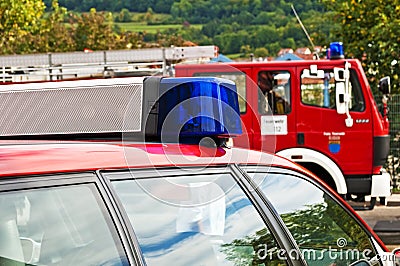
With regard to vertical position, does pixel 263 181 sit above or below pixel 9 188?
below

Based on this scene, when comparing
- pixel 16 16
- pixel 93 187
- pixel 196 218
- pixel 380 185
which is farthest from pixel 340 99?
pixel 16 16

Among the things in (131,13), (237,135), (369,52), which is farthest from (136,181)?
(131,13)

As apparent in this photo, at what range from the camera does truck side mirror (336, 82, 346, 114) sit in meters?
12.5

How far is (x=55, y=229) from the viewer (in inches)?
104

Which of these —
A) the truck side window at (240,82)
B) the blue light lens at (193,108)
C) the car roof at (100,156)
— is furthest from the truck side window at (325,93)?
the blue light lens at (193,108)

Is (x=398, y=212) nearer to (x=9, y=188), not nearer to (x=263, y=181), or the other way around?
(x=263, y=181)

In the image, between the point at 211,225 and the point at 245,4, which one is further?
the point at 245,4

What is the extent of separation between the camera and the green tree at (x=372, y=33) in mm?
16578

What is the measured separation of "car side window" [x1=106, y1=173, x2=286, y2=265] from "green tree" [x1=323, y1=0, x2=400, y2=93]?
1342cm

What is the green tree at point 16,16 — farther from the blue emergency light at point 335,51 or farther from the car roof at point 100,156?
the car roof at point 100,156

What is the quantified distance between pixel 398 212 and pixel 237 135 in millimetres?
10661

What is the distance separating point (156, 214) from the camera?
3076 millimetres

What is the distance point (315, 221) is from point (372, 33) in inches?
528

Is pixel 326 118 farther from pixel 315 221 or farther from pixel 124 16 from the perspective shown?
pixel 124 16
